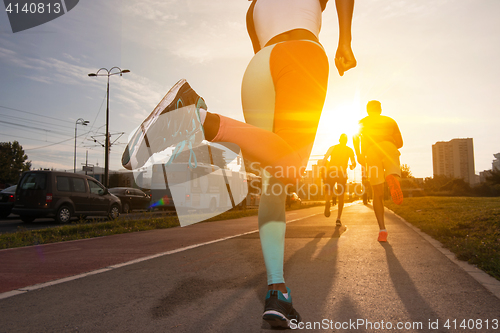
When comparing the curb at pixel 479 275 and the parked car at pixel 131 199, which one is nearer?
the curb at pixel 479 275

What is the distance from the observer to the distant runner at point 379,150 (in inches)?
188

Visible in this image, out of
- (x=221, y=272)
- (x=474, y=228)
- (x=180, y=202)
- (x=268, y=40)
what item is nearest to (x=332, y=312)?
(x=221, y=272)

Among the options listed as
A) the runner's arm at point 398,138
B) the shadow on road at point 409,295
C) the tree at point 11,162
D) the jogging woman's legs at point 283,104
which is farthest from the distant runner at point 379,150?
the tree at point 11,162

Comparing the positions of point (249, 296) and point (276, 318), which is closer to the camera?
point (276, 318)

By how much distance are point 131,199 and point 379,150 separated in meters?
20.4

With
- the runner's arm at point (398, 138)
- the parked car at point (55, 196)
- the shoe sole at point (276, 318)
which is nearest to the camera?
the shoe sole at point (276, 318)

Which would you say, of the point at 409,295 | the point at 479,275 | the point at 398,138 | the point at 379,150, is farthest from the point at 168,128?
the point at 398,138

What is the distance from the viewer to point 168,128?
1.96 m

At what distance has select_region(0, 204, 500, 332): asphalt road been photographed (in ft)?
6.10

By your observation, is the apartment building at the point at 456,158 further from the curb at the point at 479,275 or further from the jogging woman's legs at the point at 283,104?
the jogging woman's legs at the point at 283,104

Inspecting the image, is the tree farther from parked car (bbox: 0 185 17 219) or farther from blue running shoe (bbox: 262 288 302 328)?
blue running shoe (bbox: 262 288 302 328)

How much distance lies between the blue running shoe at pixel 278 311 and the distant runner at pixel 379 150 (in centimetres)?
337

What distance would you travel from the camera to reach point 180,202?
21.0 meters

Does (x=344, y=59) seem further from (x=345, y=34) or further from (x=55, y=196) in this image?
(x=55, y=196)
